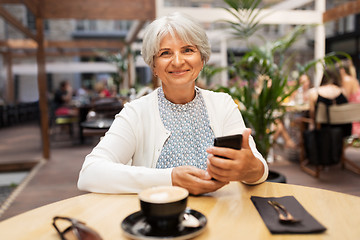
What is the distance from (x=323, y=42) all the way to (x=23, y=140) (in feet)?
21.6

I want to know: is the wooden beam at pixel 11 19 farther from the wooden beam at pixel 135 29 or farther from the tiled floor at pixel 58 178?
the wooden beam at pixel 135 29

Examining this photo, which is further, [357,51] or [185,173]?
[357,51]

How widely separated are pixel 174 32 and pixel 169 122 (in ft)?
1.14

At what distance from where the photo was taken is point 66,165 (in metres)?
5.00

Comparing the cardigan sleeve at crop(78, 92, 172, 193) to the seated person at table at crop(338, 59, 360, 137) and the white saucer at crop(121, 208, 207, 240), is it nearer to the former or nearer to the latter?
the white saucer at crop(121, 208, 207, 240)

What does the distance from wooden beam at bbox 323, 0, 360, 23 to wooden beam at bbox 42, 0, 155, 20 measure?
2.89 meters

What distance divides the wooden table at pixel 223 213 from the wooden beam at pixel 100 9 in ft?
15.9

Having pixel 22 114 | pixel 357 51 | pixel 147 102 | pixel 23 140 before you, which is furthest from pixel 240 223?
pixel 22 114

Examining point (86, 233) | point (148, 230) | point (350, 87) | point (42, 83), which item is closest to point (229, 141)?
point (148, 230)

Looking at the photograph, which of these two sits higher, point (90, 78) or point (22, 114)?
point (90, 78)

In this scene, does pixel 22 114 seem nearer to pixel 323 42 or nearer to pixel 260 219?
pixel 323 42

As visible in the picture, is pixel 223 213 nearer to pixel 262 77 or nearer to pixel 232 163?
pixel 232 163

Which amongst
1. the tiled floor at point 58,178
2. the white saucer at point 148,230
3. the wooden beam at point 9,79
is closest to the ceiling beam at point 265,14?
the tiled floor at point 58,178

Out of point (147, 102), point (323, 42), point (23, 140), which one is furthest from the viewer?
point (23, 140)
